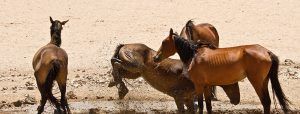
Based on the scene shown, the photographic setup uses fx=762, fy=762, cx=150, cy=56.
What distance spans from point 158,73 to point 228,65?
5.25ft

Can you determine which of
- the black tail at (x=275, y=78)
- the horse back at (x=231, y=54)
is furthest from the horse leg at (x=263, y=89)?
the horse back at (x=231, y=54)

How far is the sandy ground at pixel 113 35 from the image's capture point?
14.8 m

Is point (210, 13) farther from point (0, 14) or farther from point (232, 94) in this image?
point (232, 94)

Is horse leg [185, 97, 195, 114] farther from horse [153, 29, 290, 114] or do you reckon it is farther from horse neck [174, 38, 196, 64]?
horse neck [174, 38, 196, 64]

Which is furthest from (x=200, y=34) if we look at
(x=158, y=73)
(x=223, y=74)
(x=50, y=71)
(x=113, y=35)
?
(x=113, y=35)

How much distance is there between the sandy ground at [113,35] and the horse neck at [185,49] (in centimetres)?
173

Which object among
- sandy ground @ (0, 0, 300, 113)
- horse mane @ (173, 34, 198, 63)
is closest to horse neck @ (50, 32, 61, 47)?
sandy ground @ (0, 0, 300, 113)

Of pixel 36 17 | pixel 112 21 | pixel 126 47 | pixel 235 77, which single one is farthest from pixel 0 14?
pixel 235 77

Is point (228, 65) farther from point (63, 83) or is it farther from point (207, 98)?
point (63, 83)

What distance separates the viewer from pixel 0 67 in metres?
18.2

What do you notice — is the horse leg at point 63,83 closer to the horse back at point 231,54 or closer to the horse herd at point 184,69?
the horse herd at point 184,69

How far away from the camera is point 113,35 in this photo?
70.7ft

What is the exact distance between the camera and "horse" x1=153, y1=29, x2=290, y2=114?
1148 cm

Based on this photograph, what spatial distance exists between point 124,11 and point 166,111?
436 inches
